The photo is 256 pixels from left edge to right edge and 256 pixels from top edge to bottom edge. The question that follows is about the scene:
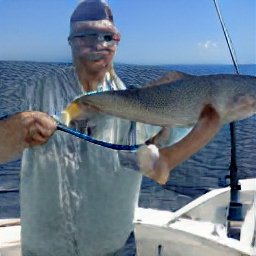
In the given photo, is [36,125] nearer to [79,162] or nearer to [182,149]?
[79,162]

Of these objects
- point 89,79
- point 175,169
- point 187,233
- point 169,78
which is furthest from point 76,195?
point 175,169

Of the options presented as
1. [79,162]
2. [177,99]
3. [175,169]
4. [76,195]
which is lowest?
[175,169]

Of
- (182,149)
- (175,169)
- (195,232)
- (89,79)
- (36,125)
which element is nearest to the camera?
(36,125)

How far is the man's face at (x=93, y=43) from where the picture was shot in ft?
6.15

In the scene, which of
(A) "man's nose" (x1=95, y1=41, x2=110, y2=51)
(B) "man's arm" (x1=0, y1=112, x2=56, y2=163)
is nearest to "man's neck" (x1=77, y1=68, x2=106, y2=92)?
(A) "man's nose" (x1=95, y1=41, x2=110, y2=51)

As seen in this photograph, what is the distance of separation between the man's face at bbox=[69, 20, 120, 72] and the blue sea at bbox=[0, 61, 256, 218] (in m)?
0.09

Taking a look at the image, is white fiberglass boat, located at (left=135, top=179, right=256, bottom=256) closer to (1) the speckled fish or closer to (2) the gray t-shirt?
(2) the gray t-shirt

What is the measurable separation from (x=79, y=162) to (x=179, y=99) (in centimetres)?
51

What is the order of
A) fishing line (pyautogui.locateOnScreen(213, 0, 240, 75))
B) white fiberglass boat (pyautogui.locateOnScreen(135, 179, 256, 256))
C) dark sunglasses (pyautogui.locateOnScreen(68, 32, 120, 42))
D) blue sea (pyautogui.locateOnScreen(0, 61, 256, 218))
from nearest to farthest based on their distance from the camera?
1. dark sunglasses (pyautogui.locateOnScreen(68, 32, 120, 42))
2. blue sea (pyautogui.locateOnScreen(0, 61, 256, 218))
3. fishing line (pyautogui.locateOnScreen(213, 0, 240, 75))
4. white fiberglass boat (pyautogui.locateOnScreen(135, 179, 256, 256))

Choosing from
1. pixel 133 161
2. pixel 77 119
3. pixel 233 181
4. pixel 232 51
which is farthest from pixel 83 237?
pixel 233 181

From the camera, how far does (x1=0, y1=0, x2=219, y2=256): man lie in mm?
1911

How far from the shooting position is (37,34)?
1.99m

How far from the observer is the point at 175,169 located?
6695mm

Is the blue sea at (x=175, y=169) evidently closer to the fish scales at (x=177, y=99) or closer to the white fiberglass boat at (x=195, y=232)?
the fish scales at (x=177, y=99)
